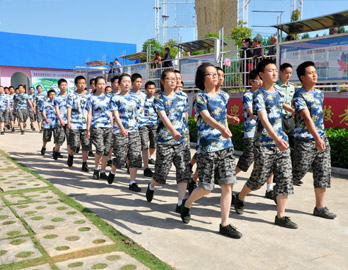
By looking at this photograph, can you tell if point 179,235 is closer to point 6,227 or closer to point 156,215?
point 156,215

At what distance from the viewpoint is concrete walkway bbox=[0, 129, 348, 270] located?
3199 mm

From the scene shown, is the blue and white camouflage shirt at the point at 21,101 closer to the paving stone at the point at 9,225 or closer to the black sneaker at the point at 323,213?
the paving stone at the point at 9,225

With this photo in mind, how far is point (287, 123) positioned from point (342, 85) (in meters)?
3.49

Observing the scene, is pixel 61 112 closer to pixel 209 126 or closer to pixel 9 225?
pixel 9 225

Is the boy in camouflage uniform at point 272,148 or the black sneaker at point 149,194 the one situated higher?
the boy in camouflage uniform at point 272,148

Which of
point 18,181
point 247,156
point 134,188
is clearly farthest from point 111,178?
point 247,156

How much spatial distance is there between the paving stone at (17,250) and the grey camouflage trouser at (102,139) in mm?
3125

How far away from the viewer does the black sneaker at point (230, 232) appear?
371 cm

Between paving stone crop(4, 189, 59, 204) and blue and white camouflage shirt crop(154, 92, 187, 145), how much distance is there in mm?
1977

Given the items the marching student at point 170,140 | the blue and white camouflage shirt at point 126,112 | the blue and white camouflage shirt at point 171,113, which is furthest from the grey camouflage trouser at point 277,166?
the blue and white camouflage shirt at point 126,112

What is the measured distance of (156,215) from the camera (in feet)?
14.8

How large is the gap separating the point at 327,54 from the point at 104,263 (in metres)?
6.86

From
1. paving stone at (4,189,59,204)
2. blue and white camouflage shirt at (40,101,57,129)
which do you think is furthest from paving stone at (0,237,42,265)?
blue and white camouflage shirt at (40,101,57,129)

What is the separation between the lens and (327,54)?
25.6 ft
